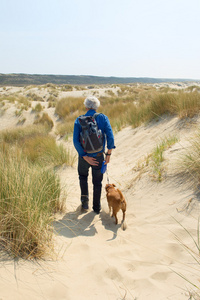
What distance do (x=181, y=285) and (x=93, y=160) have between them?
184cm

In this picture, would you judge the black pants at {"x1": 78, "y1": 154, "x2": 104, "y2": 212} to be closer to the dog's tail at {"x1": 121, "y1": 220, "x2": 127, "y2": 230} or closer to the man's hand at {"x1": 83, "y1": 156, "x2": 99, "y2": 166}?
the man's hand at {"x1": 83, "y1": 156, "x2": 99, "y2": 166}

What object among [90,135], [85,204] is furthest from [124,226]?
[90,135]

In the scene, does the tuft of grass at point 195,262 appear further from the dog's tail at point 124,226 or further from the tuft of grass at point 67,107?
the tuft of grass at point 67,107

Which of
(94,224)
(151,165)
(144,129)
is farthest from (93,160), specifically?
(144,129)

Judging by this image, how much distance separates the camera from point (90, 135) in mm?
2812

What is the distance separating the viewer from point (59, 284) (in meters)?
1.67

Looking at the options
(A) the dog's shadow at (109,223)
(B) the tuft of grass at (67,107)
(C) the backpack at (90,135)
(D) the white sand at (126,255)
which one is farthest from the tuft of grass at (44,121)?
(C) the backpack at (90,135)

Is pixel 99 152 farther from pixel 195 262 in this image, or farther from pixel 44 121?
pixel 44 121

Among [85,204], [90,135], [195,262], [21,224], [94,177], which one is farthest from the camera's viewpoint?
[85,204]

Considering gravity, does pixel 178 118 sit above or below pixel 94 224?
above

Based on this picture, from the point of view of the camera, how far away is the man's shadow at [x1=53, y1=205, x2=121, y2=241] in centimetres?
271

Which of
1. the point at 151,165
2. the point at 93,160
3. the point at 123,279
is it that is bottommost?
the point at 123,279

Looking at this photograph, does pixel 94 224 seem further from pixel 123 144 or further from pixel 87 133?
pixel 123 144

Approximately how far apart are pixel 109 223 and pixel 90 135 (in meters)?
1.40
